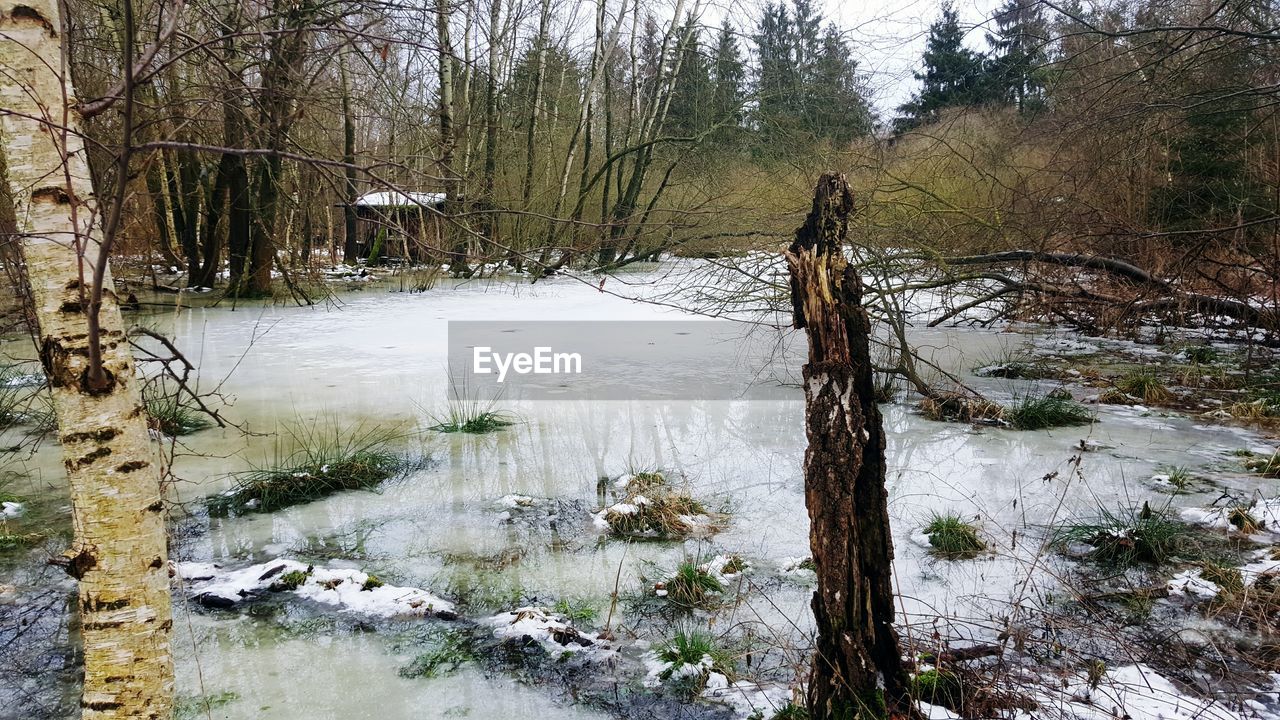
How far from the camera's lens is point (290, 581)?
13.0 feet

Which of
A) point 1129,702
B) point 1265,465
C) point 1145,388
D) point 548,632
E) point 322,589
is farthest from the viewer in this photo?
point 1145,388

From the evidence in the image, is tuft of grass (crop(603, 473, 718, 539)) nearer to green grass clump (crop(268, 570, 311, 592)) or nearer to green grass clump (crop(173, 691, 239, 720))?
green grass clump (crop(268, 570, 311, 592))

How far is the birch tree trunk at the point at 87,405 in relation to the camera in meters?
1.98

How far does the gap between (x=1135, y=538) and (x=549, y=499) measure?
3244 millimetres

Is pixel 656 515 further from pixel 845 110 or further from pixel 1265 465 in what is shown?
pixel 845 110

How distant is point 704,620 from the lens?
3650mm

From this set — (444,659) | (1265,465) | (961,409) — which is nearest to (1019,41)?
(961,409)

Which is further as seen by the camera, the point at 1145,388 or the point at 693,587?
the point at 1145,388

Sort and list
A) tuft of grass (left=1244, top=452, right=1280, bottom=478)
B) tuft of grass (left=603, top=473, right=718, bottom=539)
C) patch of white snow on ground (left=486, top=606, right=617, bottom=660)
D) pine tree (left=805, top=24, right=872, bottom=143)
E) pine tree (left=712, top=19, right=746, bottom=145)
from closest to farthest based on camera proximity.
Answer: patch of white snow on ground (left=486, top=606, right=617, bottom=660)
tuft of grass (left=603, top=473, right=718, bottom=539)
tuft of grass (left=1244, top=452, right=1280, bottom=478)
pine tree (left=805, top=24, right=872, bottom=143)
pine tree (left=712, top=19, right=746, bottom=145)

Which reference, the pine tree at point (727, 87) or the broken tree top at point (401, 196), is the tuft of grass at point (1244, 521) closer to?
the broken tree top at point (401, 196)

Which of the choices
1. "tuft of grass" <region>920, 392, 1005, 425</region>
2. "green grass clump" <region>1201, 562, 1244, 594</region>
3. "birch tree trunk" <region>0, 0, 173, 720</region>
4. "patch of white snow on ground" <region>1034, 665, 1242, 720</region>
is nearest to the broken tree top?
"birch tree trunk" <region>0, 0, 173, 720</region>

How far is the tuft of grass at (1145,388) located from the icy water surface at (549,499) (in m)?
0.60

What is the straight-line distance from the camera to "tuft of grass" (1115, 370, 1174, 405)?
766 centimetres

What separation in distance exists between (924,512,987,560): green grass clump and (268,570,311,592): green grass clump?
3155 mm
